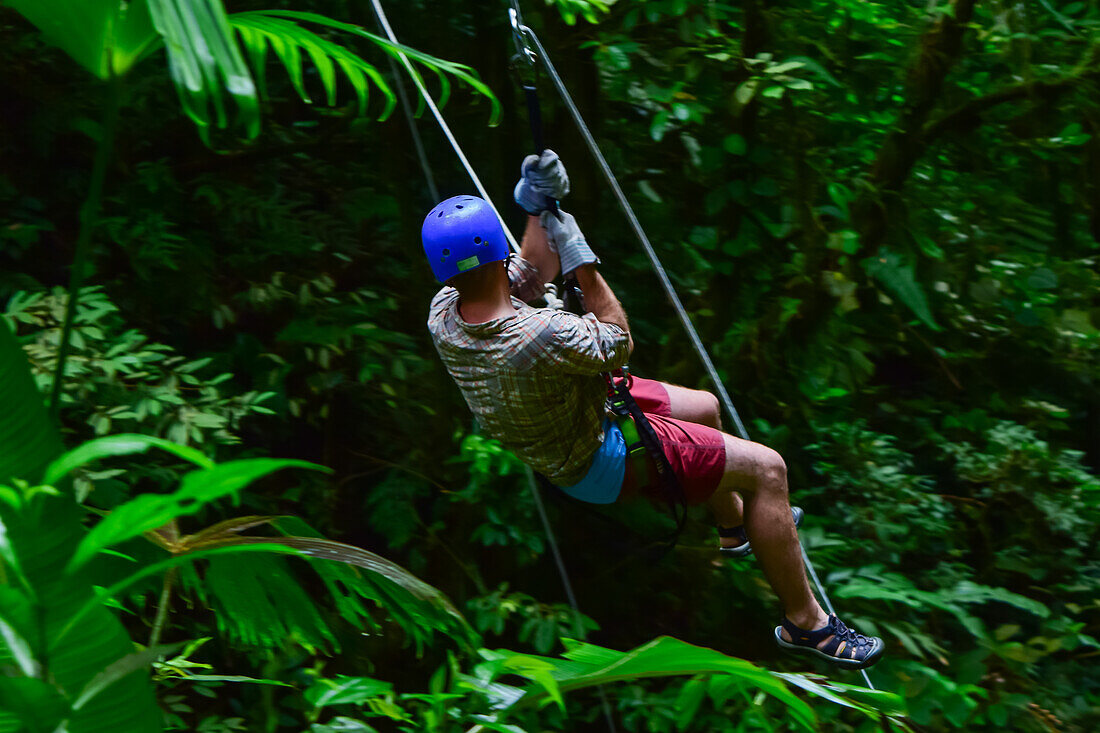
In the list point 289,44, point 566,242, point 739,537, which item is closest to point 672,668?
point 289,44

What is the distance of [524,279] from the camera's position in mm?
2611

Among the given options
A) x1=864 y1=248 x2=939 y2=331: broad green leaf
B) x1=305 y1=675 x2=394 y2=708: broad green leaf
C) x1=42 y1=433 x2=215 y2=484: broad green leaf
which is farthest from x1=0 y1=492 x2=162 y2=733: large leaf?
x1=864 y1=248 x2=939 y2=331: broad green leaf

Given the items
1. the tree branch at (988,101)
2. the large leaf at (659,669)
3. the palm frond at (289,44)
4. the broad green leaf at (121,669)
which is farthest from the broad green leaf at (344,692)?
the tree branch at (988,101)

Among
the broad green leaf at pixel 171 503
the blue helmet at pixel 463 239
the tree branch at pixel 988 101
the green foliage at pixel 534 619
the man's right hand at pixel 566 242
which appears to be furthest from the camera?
the tree branch at pixel 988 101

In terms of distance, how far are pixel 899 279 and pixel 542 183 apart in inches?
73.1

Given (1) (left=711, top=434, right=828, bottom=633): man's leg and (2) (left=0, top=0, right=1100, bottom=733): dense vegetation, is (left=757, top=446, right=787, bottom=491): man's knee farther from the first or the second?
(2) (left=0, top=0, right=1100, bottom=733): dense vegetation

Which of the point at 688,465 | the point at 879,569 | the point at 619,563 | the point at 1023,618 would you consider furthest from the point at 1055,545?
the point at 688,465

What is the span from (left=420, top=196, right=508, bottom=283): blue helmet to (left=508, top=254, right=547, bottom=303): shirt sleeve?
0.43 metres

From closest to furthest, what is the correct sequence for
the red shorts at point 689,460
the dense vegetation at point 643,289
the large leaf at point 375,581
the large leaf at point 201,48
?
the large leaf at point 201,48 < the large leaf at point 375,581 < the red shorts at point 689,460 < the dense vegetation at point 643,289

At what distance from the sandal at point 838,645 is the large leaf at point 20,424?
1893 mm

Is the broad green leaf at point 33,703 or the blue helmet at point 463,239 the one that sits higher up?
the blue helmet at point 463,239

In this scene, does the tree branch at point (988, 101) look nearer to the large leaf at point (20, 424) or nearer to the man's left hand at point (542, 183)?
the man's left hand at point (542, 183)

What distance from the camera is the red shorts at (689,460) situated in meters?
2.46

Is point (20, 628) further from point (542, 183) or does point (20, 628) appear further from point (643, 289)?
point (643, 289)
